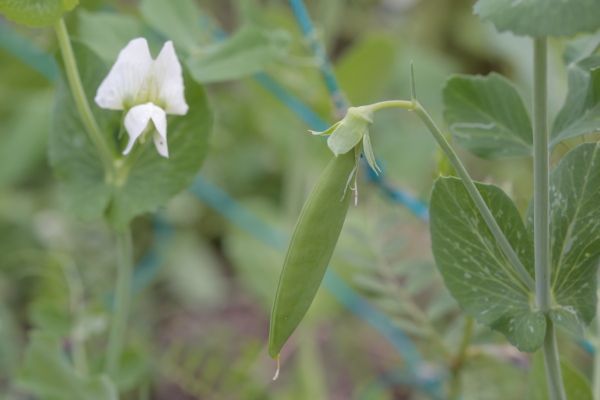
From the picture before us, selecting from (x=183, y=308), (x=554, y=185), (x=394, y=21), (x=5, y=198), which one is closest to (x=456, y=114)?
(x=554, y=185)

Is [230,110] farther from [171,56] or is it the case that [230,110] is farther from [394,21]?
[171,56]

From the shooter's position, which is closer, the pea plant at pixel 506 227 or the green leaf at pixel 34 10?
the pea plant at pixel 506 227

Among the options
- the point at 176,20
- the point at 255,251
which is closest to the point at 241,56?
the point at 176,20

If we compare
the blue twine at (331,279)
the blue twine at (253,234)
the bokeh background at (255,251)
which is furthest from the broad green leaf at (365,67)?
the blue twine at (331,279)

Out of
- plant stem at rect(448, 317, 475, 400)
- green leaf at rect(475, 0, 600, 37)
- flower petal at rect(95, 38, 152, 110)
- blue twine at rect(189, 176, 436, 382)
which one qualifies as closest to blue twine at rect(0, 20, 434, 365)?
blue twine at rect(189, 176, 436, 382)

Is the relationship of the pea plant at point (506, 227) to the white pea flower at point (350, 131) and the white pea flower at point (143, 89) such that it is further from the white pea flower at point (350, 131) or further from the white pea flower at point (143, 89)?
the white pea flower at point (143, 89)

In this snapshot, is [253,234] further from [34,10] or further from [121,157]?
[34,10]

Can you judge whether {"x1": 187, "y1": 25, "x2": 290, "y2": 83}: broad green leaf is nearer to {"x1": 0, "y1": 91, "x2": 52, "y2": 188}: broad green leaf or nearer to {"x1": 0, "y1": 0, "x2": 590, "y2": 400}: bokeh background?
{"x1": 0, "y1": 0, "x2": 590, "y2": 400}: bokeh background
